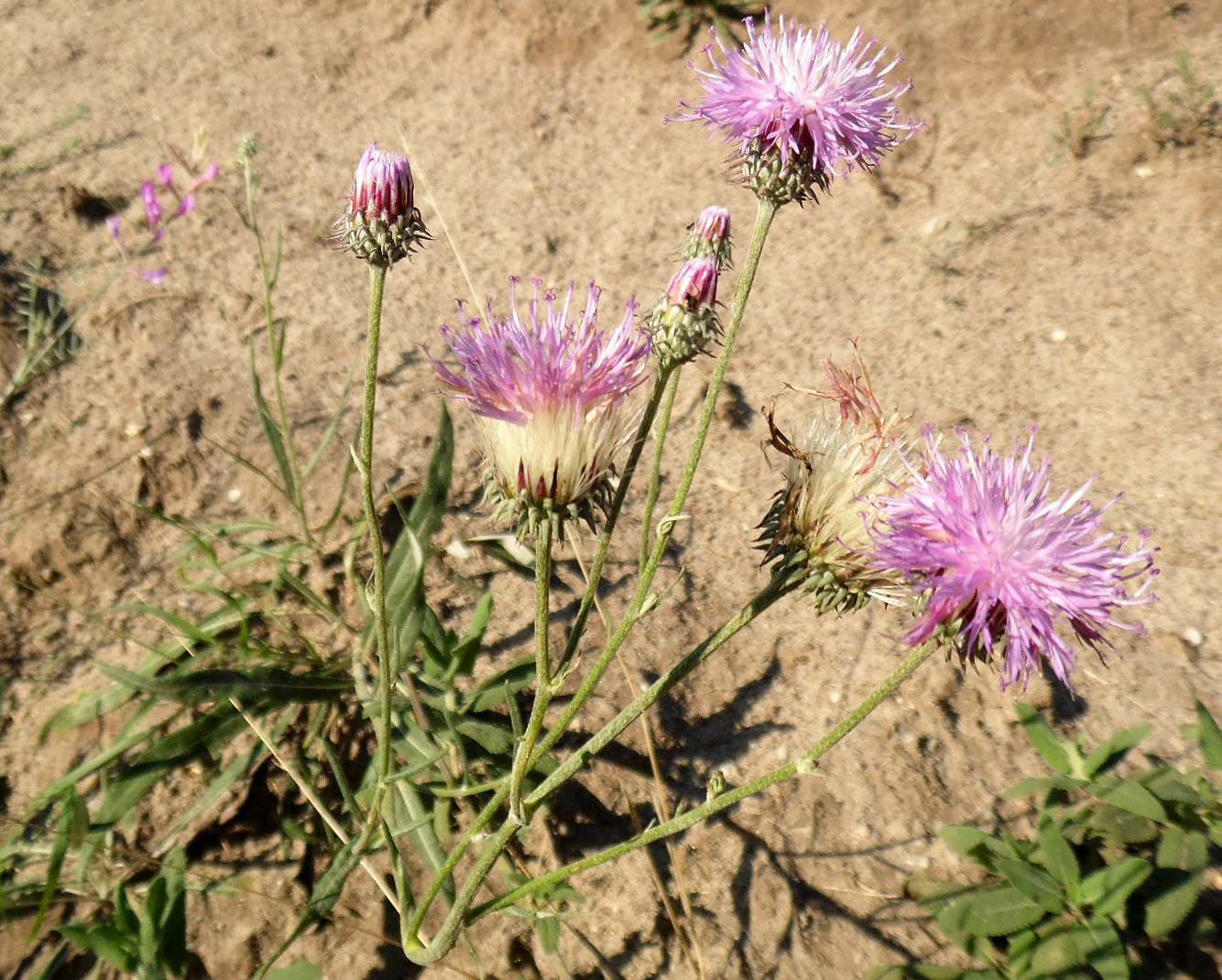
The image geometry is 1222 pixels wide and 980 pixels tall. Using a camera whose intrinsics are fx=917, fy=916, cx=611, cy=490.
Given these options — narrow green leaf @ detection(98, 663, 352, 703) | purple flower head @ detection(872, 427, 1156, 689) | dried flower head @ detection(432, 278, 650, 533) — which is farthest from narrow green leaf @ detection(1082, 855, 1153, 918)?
narrow green leaf @ detection(98, 663, 352, 703)

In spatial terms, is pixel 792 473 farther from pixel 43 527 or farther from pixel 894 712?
pixel 43 527

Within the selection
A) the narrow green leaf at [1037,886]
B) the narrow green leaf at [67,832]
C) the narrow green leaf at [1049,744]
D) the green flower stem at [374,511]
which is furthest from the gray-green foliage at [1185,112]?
the narrow green leaf at [67,832]

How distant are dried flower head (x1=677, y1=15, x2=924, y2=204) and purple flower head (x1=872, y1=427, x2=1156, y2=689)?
2.04ft

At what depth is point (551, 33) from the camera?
505 centimetres

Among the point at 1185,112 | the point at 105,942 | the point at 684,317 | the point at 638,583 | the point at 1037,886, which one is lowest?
the point at 105,942

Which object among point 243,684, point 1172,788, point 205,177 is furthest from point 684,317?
point 205,177

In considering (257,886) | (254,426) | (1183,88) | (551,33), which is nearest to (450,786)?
(257,886)

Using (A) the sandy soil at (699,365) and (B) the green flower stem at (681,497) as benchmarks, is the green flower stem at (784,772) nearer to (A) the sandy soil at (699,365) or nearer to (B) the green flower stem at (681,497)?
(B) the green flower stem at (681,497)

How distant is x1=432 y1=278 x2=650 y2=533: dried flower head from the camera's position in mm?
1671

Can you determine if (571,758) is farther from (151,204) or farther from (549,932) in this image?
(151,204)

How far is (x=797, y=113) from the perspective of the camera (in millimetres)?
1839

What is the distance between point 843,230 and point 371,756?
10.2ft

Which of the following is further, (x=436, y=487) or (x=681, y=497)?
(x=436, y=487)

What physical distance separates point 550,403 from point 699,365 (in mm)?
2078
